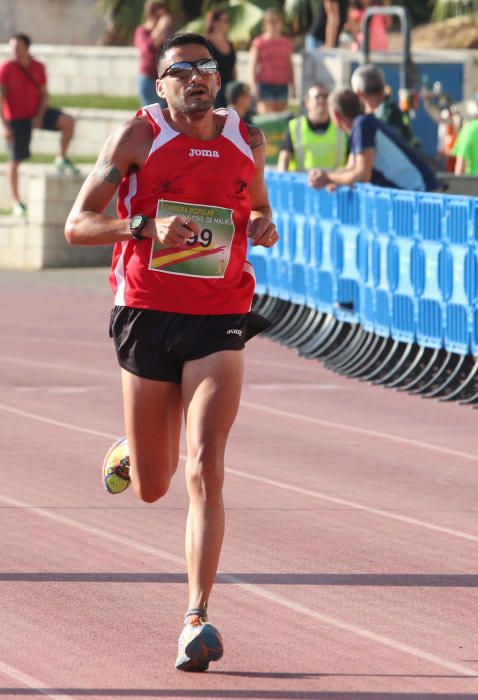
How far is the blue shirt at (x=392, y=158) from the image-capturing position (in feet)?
46.4

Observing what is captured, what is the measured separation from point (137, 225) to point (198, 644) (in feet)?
4.58

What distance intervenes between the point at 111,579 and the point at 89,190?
5.76 ft

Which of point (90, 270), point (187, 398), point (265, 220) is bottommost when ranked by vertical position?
point (90, 270)

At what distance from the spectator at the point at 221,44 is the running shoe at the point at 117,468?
14.8m

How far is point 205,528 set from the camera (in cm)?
619

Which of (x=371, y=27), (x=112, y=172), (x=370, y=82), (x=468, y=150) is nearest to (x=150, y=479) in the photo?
(x=112, y=172)

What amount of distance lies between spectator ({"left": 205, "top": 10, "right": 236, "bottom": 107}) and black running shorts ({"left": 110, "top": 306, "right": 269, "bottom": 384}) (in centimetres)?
1562

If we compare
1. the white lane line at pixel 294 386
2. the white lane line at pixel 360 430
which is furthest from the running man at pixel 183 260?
the white lane line at pixel 294 386

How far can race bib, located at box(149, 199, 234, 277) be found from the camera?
20.9ft

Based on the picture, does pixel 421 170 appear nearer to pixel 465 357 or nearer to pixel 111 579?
pixel 465 357

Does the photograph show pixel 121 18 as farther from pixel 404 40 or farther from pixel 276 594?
pixel 276 594

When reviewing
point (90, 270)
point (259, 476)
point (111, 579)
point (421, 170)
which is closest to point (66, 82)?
point (90, 270)

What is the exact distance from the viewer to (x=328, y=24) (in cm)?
2756

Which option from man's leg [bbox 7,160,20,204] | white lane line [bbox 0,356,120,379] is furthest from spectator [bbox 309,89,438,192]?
man's leg [bbox 7,160,20,204]
